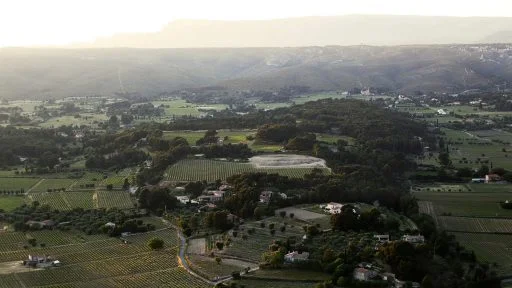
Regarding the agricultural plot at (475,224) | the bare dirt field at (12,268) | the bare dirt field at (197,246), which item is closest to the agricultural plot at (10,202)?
the bare dirt field at (12,268)

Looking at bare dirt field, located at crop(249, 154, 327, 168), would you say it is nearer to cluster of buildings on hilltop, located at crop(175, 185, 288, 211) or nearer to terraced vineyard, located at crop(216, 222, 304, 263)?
cluster of buildings on hilltop, located at crop(175, 185, 288, 211)

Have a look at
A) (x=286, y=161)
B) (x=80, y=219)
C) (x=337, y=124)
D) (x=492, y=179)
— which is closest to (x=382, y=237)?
(x=80, y=219)

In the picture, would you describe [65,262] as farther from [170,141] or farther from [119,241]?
[170,141]

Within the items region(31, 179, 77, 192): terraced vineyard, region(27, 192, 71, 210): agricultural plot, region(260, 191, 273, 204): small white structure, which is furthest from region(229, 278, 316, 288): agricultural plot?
region(31, 179, 77, 192): terraced vineyard

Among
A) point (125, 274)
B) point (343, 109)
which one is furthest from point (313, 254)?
point (343, 109)

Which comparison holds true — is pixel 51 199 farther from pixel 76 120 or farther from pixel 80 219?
pixel 76 120
